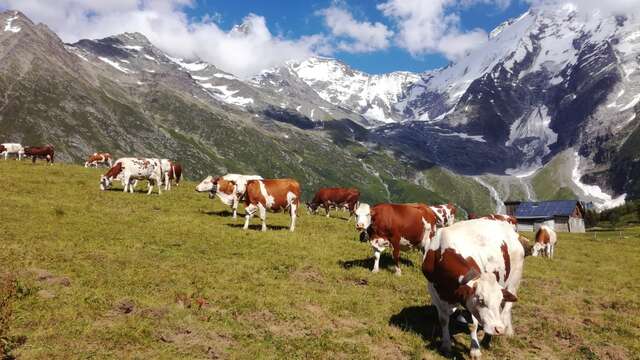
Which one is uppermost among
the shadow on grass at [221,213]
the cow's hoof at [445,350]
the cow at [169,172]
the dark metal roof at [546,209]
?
the dark metal roof at [546,209]

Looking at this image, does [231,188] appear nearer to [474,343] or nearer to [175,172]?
[175,172]

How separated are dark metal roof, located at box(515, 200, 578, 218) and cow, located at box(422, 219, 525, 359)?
145062 millimetres

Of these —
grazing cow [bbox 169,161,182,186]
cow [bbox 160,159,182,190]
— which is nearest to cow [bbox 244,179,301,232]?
cow [bbox 160,159,182,190]

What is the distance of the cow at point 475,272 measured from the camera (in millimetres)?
13820

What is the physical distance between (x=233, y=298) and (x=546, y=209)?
151m

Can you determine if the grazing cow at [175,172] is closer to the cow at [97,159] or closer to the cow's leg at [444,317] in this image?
the cow at [97,159]

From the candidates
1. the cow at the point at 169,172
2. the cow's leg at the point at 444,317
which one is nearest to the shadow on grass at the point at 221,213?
the cow at the point at 169,172

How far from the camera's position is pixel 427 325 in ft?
60.9

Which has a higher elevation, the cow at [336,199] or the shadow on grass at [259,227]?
the cow at [336,199]

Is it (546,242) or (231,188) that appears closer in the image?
(231,188)

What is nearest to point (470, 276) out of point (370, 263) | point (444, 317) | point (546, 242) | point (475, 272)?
point (475, 272)

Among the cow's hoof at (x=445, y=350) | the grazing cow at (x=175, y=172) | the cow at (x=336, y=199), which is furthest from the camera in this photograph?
the cow at (x=336, y=199)

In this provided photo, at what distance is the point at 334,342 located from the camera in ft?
53.7

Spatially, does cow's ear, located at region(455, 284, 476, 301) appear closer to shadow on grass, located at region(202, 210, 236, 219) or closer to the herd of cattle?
the herd of cattle
